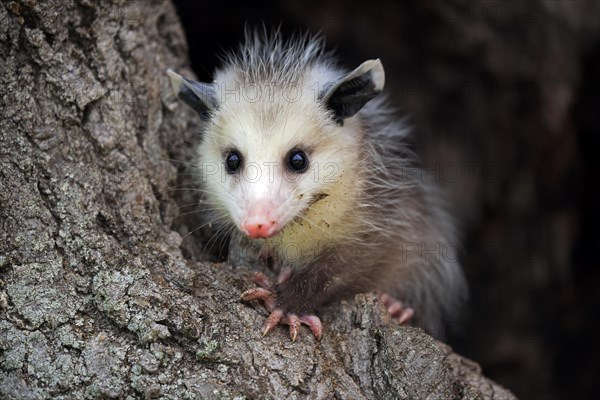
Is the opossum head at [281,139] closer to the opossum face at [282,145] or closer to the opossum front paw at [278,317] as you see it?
the opossum face at [282,145]

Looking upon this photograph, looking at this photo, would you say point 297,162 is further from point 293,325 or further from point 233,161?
point 293,325

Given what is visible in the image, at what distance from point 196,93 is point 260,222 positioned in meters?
0.66

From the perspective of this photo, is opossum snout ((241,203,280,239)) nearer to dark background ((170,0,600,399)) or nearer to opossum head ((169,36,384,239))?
opossum head ((169,36,384,239))

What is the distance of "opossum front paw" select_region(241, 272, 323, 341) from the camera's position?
206 centimetres

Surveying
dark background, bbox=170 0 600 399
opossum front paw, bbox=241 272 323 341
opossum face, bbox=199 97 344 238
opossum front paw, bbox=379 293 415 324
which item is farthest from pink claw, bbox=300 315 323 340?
dark background, bbox=170 0 600 399

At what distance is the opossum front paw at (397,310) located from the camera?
2764 millimetres

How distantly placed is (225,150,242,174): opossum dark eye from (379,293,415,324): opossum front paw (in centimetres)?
84

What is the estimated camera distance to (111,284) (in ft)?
6.42

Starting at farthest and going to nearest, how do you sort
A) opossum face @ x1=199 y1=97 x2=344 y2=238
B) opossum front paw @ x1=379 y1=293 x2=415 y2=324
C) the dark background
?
the dark background < opossum front paw @ x1=379 y1=293 x2=415 y2=324 < opossum face @ x1=199 y1=97 x2=344 y2=238

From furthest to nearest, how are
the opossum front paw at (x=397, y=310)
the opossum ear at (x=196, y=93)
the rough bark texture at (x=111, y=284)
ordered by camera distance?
the opossum front paw at (x=397, y=310)
the opossum ear at (x=196, y=93)
the rough bark texture at (x=111, y=284)

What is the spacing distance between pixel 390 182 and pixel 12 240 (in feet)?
4.58

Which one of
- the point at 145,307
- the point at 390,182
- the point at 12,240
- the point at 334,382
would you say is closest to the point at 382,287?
the point at 390,182

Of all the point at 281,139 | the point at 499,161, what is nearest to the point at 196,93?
the point at 281,139

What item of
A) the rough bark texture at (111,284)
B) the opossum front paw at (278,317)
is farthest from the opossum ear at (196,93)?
the opossum front paw at (278,317)
